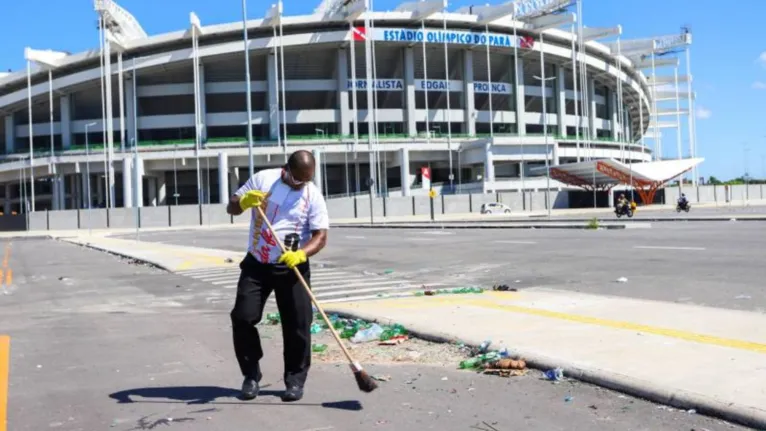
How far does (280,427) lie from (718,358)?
12.2ft

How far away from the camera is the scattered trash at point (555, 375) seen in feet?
21.0

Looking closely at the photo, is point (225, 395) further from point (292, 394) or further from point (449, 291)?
point (449, 291)

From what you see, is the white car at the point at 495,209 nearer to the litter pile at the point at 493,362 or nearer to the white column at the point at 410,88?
the white column at the point at 410,88

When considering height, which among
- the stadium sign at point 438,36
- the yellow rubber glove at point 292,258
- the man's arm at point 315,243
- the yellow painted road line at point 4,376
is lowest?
the yellow painted road line at point 4,376

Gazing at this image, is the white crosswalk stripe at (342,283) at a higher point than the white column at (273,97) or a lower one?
lower

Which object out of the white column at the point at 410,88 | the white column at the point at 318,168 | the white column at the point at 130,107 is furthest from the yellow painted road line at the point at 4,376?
the white column at the point at 130,107

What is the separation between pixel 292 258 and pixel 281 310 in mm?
582

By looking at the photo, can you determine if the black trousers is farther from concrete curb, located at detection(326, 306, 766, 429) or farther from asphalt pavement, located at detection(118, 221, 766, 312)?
asphalt pavement, located at detection(118, 221, 766, 312)

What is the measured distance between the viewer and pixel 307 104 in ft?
285

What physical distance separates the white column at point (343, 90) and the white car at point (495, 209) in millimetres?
18152

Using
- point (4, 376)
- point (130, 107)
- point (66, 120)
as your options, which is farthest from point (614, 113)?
point (4, 376)

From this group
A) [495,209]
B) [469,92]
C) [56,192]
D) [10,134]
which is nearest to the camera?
[495,209]

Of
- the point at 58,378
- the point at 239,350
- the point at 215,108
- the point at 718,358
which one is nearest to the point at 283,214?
the point at 239,350

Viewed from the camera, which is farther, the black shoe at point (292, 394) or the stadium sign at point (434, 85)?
the stadium sign at point (434, 85)
